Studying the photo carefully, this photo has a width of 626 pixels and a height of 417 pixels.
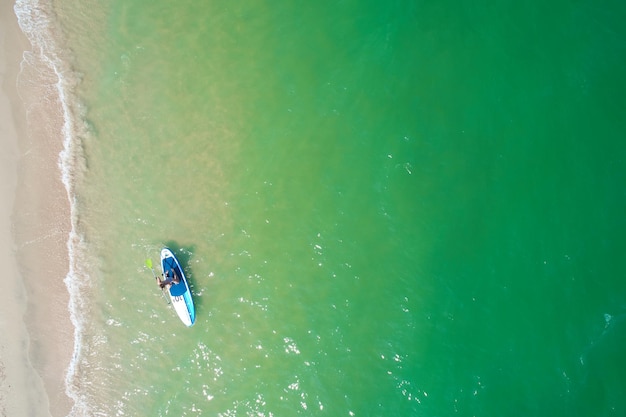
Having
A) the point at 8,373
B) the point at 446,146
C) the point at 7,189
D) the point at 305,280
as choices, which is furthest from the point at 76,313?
the point at 446,146

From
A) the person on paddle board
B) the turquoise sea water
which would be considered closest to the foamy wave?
the turquoise sea water

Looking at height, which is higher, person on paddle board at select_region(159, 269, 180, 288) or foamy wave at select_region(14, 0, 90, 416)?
foamy wave at select_region(14, 0, 90, 416)

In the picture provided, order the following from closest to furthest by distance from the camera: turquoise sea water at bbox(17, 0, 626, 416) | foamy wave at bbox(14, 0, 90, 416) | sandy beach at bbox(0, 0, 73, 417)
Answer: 1. sandy beach at bbox(0, 0, 73, 417)
2. foamy wave at bbox(14, 0, 90, 416)
3. turquoise sea water at bbox(17, 0, 626, 416)

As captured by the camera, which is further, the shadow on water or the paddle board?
the shadow on water

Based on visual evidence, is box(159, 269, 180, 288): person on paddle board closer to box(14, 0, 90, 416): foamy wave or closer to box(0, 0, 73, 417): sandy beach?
box(14, 0, 90, 416): foamy wave

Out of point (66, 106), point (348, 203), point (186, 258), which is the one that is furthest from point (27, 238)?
point (348, 203)

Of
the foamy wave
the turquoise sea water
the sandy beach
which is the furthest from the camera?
the turquoise sea water

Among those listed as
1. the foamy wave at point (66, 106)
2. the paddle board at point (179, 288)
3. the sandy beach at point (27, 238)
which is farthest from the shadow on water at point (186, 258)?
the sandy beach at point (27, 238)

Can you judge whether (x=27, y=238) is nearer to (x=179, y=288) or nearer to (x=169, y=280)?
(x=169, y=280)
